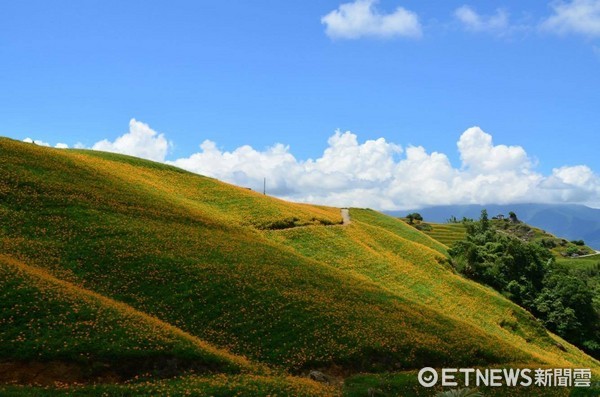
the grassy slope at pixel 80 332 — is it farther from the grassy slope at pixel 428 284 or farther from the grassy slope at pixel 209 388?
the grassy slope at pixel 428 284

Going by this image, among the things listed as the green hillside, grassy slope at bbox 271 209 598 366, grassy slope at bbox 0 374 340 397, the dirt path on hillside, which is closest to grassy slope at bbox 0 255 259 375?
the green hillside

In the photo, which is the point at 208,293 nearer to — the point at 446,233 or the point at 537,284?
the point at 537,284

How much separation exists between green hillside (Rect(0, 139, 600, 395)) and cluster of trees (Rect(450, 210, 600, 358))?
10.4 metres

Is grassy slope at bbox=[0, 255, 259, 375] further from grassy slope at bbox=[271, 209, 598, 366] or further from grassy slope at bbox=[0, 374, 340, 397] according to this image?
grassy slope at bbox=[271, 209, 598, 366]

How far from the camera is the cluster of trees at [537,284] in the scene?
231 ft

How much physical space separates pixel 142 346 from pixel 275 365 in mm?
8750

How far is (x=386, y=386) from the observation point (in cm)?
2925

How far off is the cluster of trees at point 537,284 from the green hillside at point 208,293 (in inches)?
409

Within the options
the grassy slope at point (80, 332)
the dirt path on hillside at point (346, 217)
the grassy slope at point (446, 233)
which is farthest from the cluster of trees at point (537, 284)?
the grassy slope at point (446, 233)

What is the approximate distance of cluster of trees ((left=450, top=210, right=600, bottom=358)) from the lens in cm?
7031

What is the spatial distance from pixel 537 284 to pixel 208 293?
68261 mm

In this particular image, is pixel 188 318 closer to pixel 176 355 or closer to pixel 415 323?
pixel 176 355

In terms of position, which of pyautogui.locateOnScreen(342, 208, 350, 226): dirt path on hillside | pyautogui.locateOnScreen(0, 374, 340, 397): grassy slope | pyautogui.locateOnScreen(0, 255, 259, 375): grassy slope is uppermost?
pyautogui.locateOnScreen(342, 208, 350, 226): dirt path on hillside

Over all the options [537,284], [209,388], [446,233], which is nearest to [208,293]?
[209,388]
